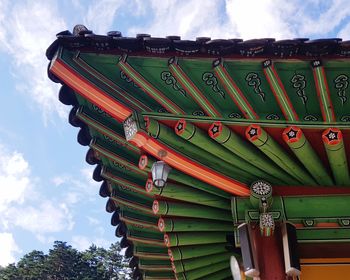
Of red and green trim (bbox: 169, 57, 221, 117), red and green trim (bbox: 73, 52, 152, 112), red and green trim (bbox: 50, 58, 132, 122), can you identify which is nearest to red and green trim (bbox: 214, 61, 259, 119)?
red and green trim (bbox: 169, 57, 221, 117)

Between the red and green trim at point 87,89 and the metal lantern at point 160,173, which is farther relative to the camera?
the metal lantern at point 160,173

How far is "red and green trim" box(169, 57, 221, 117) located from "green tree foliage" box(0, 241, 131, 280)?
3691 centimetres

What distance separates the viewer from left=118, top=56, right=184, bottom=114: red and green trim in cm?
454

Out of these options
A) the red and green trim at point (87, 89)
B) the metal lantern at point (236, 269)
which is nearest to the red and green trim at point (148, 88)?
the red and green trim at point (87, 89)

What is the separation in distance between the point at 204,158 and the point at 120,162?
1745 mm

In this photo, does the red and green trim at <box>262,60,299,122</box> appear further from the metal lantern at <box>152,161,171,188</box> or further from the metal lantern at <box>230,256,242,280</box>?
the metal lantern at <box>230,256,242,280</box>

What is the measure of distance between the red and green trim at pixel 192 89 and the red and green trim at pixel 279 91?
64 cm

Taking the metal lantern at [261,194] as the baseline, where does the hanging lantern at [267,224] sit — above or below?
below

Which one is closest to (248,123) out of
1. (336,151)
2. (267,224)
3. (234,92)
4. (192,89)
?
(234,92)

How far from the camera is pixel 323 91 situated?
14.1 ft

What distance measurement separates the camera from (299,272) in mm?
4406

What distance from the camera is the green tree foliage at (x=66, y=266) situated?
38.0 meters

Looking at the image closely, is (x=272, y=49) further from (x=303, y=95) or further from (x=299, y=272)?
(x=299, y=272)

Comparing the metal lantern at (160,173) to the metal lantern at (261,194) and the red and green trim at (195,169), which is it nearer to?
the red and green trim at (195,169)
